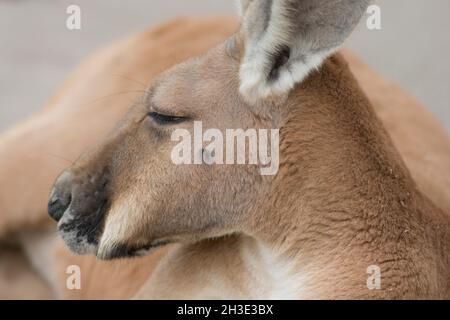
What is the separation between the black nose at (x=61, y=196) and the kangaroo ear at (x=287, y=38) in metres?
0.65

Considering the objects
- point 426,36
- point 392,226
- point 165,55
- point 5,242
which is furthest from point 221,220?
point 426,36

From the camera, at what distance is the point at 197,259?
351 cm

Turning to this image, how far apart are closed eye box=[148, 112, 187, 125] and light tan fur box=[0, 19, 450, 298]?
249 mm

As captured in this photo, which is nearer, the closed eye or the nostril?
the closed eye

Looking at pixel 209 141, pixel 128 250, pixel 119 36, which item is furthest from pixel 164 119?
pixel 119 36

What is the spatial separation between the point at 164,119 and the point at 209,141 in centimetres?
17

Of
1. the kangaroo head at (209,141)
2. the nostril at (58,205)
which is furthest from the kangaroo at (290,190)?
the nostril at (58,205)

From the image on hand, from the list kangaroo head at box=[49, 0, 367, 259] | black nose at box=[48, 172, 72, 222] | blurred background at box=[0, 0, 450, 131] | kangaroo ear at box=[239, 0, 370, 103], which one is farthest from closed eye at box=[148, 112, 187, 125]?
blurred background at box=[0, 0, 450, 131]

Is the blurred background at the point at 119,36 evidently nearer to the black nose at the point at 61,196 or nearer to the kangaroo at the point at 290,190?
the kangaroo at the point at 290,190

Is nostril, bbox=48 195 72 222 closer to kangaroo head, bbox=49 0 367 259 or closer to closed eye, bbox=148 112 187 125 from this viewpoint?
kangaroo head, bbox=49 0 367 259

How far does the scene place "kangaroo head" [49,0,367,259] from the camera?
9.79 ft

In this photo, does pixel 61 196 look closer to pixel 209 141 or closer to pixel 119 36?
pixel 209 141
